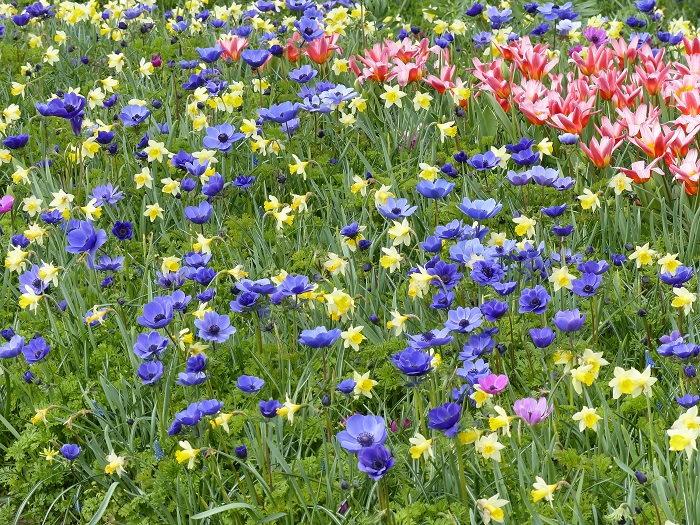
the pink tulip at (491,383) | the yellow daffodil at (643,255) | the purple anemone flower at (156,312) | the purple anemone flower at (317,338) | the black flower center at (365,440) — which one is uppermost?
the black flower center at (365,440)

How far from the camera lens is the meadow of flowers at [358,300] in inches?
87.8

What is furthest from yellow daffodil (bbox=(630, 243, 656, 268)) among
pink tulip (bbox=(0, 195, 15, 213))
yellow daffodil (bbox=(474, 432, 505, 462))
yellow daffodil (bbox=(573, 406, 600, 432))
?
pink tulip (bbox=(0, 195, 15, 213))

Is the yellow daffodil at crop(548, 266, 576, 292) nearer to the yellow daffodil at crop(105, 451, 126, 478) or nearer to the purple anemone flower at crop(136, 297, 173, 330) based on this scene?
the purple anemone flower at crop(136, 297, 173, 330)

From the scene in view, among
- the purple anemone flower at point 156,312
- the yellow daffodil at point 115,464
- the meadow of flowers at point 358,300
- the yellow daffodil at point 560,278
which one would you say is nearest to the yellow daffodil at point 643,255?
the meadow of flowers at point 358,300

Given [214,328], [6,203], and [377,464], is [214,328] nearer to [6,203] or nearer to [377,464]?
[377,464]

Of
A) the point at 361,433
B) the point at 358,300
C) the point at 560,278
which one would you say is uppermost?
the point at 361,433

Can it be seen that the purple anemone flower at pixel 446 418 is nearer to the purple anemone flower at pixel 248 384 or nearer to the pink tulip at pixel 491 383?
the pink tulip at pixel 491 383

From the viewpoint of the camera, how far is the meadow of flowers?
2230mm

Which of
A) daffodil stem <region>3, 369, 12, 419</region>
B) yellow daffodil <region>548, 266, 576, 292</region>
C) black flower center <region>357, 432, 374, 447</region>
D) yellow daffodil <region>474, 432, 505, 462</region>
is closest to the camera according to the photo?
black flower center <region>357, 432, 374, 447</region>

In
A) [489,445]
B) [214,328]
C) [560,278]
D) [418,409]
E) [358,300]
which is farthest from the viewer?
[358,300]

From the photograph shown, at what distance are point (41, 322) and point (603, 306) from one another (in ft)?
6.14

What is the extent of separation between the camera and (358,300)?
9.95ft

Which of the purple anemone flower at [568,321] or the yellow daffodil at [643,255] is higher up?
the purple anemone flower at [568,321]

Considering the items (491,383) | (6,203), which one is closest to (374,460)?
(491,383)
